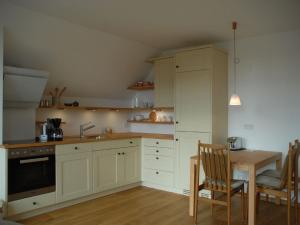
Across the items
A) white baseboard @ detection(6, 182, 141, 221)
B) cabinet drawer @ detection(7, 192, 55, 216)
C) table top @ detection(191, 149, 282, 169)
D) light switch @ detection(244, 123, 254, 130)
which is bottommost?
white baseboard @ detection(6, 182, 141, 221)

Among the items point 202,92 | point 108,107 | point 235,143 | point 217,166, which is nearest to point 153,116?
point 108,107

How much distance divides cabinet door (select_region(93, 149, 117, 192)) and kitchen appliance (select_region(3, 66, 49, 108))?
3.92ft

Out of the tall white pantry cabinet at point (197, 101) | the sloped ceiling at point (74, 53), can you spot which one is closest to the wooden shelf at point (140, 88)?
the sloped ceiling at point (74, 53)

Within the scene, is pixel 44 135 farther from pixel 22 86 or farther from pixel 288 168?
pixel 288 168

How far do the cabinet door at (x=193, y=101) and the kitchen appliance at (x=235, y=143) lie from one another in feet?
1.35

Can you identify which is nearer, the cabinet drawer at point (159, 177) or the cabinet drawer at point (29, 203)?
the cabinet drawer at point (29, 203)

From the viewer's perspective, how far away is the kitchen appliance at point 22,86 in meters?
3.46

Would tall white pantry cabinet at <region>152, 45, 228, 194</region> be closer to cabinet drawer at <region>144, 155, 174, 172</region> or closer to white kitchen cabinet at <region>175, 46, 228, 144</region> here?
white kitchen cabinet at <region>175, 46, 228, 144</region>

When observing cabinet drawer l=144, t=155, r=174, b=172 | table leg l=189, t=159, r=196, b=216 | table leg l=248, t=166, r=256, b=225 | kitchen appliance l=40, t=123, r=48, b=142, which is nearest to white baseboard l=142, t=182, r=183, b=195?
cabinet drawer l=144, t=155, r=174, b=172

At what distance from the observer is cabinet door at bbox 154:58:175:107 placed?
4.79 m

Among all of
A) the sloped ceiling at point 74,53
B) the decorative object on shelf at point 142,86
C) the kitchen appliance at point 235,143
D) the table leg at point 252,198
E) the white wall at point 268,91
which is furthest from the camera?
the decorative object on shelf at point 142,86

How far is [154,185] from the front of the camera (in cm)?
→ 473

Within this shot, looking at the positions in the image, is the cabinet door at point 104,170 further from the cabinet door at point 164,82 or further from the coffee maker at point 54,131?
the cabinet door at point 164,82

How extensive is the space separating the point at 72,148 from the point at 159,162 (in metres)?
1.53
